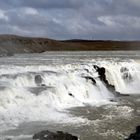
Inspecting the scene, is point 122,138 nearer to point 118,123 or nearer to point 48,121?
point 118,123

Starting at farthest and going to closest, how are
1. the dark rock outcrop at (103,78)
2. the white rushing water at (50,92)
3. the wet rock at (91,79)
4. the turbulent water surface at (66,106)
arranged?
the dark rock outcrop at (103,78), the wet rock at (91,79), the white rushing water at (50,92), the turbulent water surface at (66,106)

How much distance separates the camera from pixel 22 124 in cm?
1658

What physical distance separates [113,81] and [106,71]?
100 centimetres

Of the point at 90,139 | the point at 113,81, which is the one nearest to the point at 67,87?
the point at 113,81

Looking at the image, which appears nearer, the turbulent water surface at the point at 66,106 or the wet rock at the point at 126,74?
the turbulent water surface at the point at 66,106

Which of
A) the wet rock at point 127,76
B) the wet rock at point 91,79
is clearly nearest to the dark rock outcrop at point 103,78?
the wet rock at point 91,79

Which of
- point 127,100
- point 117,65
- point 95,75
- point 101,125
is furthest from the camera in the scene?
point 117,65

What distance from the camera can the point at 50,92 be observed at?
21.8 meters

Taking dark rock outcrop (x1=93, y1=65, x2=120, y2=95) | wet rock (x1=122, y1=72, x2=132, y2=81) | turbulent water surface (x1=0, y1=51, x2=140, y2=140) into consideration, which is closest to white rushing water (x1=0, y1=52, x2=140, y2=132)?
turbulent water surface (x1=0, y1=51, x2=140, y2=140)

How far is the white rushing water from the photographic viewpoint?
1859 cm

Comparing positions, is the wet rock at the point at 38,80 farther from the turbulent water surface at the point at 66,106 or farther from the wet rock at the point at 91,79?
the wet rock at the point at 91,79

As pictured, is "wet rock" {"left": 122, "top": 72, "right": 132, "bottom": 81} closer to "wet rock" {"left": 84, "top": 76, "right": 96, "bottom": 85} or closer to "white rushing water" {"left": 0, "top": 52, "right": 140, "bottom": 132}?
"white rushing water" {"left": 0, "top": 52, "right": 140, "bottom": 132}

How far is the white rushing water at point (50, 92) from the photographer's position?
732 inches

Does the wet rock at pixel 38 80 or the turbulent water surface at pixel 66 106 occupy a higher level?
the wet rock at pixel 38 80
